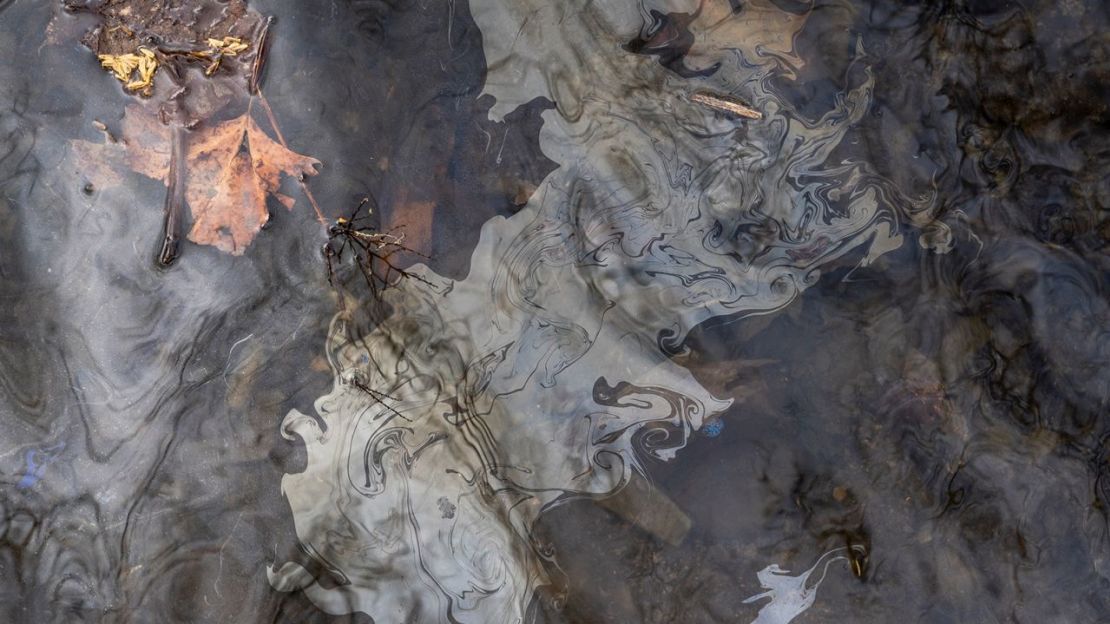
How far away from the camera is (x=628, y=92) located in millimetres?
2248

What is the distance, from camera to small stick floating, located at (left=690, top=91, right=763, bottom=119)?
2246 mm

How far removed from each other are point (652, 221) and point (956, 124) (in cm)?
102

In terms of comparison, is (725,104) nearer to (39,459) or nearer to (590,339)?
(590,339)

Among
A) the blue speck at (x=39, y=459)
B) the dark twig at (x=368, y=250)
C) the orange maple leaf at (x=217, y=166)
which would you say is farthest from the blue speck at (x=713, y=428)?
the blue speck at (x=39, y=459)

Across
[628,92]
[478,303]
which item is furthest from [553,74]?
[478,303]

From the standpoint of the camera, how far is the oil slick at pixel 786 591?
6.98 ft

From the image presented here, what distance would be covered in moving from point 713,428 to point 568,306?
59 centimetres

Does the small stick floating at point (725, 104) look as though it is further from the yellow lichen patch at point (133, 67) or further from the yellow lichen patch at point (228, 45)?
the yellow lichen patch at point (133, 67)

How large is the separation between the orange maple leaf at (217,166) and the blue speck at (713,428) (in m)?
1.47

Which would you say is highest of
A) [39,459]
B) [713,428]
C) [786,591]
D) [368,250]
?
[368,250]

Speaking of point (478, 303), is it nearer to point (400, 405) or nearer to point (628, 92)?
point (400, 405)

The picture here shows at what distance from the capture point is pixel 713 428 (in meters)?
2.17

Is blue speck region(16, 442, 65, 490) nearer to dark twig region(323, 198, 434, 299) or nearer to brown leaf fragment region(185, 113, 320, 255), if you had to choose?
brown leaf fragment region(185, 113, 320, 255)

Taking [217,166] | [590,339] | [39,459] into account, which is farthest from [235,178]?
[590,339]
